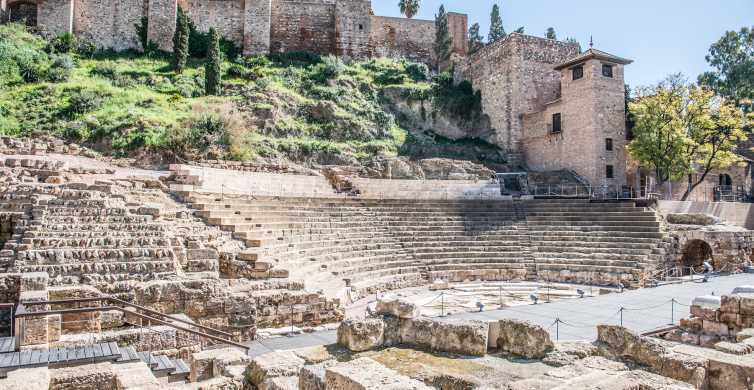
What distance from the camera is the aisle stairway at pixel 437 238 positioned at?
1404 centimetres

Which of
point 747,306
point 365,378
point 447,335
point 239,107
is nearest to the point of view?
point 365,378

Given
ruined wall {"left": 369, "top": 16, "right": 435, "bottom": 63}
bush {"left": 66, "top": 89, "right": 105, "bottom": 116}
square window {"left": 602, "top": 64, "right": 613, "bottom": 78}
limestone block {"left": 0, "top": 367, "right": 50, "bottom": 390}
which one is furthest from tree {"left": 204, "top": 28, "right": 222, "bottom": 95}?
limestone block {"left": 0, "top": 367, "right": 50, "bottom": 390}

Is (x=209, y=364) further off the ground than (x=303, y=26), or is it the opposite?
(x=303, y=26)

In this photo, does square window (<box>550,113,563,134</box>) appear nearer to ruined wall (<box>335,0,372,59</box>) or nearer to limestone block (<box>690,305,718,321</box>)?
ruined wall (<box>335,0,372,59</box>)

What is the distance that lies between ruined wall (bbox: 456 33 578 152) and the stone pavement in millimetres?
18335

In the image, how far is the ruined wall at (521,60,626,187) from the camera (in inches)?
1024

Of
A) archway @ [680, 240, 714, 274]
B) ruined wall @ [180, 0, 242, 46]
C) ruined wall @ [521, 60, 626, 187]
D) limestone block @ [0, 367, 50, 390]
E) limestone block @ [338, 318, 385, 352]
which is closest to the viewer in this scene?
limestone block @ [0, 367, 50, 390]

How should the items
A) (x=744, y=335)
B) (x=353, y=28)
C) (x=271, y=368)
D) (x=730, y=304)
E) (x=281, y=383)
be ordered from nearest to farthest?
(x=281, y=383) → (x=271, y=368) → (x=744, y=335) → (x=730, y=304) → (x=353, y=28)

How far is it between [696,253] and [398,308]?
1763cm

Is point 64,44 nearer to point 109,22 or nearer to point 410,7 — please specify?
point 109,22

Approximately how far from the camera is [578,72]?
26891 millimetres

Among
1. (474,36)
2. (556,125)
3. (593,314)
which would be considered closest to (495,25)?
(474,36)

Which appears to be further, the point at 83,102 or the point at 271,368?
the point at 83,102

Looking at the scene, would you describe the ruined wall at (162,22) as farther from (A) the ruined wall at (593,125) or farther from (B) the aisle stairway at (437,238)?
(A) the ruined wall at (593,125)
